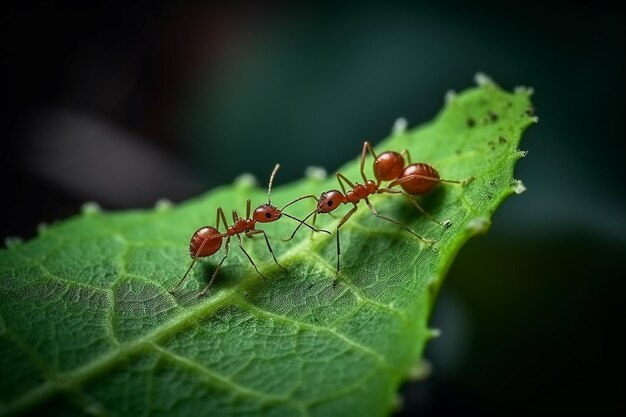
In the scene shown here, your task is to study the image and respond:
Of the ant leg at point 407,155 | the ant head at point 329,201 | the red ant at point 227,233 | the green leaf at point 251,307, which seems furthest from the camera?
the ant leg at point 407,155

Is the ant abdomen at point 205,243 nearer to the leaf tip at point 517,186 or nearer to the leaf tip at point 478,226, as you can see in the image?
the leaf tip at point 478,226

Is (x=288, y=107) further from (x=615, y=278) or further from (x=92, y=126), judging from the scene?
(x=615, y=278)

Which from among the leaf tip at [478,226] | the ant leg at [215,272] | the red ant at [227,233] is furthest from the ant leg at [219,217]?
the leaf tip at [478,226]

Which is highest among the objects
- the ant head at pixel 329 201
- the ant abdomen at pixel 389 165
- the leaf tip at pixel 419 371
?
the ant abdomen at pixel 389 165

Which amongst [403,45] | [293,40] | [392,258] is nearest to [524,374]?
[392,258]

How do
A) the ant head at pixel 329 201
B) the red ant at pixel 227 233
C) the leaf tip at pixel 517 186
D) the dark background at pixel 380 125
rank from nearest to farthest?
the leaf tip at pixel 517 186 < the red ant at pixel 227 233 < the ant head at pixel 329 201 < the dark background at pixel 380 125

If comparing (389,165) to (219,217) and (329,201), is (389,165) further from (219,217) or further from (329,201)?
(219,217)
